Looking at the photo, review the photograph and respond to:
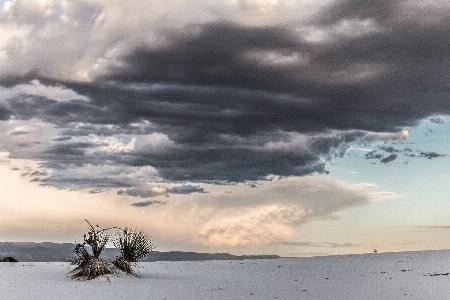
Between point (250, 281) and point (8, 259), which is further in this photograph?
point (8, 259)

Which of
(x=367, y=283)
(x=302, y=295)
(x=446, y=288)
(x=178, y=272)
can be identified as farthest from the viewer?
(x=178, y=272)

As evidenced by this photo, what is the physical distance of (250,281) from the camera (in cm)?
1522

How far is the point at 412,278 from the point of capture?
1552 centimetres

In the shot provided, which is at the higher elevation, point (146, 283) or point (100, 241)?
point (100, 241)

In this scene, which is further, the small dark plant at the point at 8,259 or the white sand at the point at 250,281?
the small dark plant at the point at 8,259

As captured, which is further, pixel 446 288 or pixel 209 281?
pixel 209 281

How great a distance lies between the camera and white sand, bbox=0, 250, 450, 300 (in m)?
12.4

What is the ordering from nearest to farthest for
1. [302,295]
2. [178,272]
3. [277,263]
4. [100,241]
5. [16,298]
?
1. [16,298]
2. [302,295]
3. [100,241]
4. [178,272]
5. [277,263]

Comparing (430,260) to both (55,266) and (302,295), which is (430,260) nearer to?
(302,295)

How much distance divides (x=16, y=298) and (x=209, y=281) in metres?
5.25

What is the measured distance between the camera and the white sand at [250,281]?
1241cm

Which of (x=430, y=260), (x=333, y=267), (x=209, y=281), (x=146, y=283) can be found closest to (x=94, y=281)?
(x=146, y=283)

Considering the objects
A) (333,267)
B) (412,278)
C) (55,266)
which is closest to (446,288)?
(412,278)

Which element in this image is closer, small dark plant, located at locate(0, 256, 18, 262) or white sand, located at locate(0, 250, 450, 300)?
white sand, located at locate(0, 250, 450, 300)
